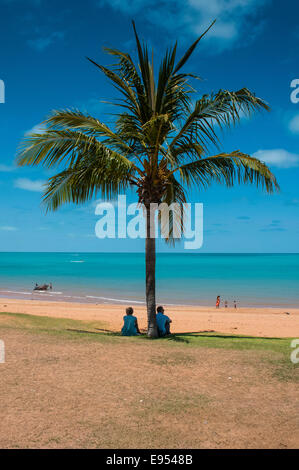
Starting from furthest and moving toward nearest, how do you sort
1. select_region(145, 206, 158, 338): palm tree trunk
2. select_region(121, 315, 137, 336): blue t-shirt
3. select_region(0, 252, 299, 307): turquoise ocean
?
1. select_region(0, 252, 299, 307): turquoise ocean
2. select_region(145, 206, 158, 338): palm tree trunk
3. select_region(121, 315, 137, 336): blue t-shirt

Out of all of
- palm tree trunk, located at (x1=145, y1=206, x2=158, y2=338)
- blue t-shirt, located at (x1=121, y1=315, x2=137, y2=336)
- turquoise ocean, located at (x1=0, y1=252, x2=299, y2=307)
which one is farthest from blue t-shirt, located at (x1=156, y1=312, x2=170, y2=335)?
turquoise ocean, located at (x1=0, y1=252, x2=299, y2=307)

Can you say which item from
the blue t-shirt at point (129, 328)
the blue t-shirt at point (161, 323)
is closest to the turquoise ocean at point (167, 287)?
the blue t-shirt at point (161, 323)

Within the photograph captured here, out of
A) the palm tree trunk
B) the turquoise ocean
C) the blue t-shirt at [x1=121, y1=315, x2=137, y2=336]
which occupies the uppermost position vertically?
Answer: the palm tree trunk

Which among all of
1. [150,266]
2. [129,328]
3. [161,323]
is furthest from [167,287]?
[129,328]

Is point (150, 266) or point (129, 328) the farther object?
point (150, 266)

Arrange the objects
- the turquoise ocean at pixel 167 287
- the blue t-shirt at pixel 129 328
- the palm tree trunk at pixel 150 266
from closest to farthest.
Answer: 1. the blue t-shirt at pixel 129 328
2. the palm tree trunk at pixel 150 266
3. the turquoise ocean at pixel 167 287

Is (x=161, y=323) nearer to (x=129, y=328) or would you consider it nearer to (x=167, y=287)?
(x=129, y=328)

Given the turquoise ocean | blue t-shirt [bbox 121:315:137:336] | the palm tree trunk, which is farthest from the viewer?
the turquoise ocean

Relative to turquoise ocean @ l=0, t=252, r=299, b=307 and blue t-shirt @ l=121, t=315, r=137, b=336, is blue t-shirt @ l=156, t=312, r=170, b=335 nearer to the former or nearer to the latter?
blue t-shirt @ l=121, t=315, r=137, b=336

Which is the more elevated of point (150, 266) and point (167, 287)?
point (150, 266)

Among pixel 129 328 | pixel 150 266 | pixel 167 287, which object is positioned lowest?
pixel 167 287

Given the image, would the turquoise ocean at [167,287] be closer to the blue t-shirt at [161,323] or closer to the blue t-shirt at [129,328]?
the blue t-shirt at [161,323]
